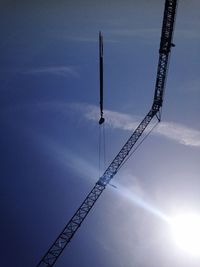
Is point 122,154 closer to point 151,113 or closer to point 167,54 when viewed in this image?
point 151,113

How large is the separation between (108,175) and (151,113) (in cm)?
1574

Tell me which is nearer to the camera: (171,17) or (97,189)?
(171,17)

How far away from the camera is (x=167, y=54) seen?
62094 mm

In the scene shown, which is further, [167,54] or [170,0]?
[167,54]

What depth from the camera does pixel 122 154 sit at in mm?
72875

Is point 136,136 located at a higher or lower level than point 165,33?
lower

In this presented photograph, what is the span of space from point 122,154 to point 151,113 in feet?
34.5

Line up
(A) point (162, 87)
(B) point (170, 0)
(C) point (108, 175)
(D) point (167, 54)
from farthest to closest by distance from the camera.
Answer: (C) point (108, 175) → (A) point (162, 87) → (D) point (167, 54) → (B) point (170, 0)

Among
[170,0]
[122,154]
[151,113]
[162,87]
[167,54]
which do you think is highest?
[170,0]

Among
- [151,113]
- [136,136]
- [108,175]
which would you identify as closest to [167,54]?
[151,113]

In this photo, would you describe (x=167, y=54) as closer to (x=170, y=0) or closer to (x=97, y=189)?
(x=170, y=0)

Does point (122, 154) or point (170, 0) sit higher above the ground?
point (170, 0)

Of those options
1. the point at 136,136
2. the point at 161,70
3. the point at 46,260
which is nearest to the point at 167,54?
the point at 161,70

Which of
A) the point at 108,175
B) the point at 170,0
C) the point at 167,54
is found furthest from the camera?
the point at 108,175
